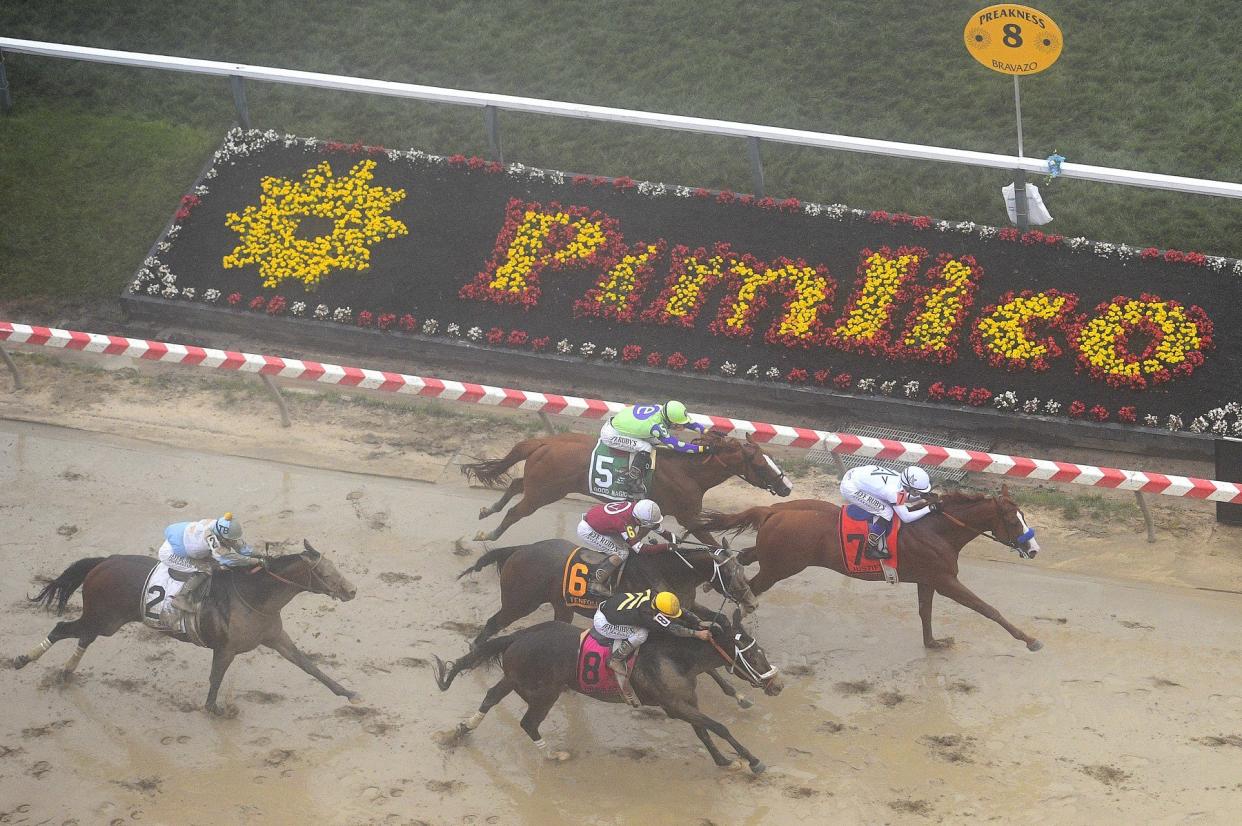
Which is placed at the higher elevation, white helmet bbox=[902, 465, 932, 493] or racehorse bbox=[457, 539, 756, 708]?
white helmet bbox=[902, 465, 932, 493]

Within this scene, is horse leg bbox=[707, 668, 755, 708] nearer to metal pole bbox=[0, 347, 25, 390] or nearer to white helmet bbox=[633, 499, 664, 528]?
white helmet bbox=[633, 499, 664, 528]

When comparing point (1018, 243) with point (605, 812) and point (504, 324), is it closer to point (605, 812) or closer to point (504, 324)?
point (504, 324)

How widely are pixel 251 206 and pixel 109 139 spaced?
92.0 inches

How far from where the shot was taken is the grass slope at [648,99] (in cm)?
1461

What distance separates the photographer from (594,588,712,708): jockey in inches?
347

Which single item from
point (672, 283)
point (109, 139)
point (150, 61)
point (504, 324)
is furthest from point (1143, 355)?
point (109, 139)

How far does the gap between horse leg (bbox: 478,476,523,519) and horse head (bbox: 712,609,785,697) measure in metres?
2.86

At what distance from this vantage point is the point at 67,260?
1515cm

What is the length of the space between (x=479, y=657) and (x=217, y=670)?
179 centimetres

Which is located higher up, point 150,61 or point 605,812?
point 150,61

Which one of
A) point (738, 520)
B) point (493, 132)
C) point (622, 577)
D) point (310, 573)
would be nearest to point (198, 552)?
point (310, 573)

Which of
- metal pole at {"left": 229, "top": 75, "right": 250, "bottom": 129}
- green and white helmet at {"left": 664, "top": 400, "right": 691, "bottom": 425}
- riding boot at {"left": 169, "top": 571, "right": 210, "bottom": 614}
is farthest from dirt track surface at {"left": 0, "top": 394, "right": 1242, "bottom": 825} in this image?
metal pole at {"left": 229, "top": 75, "right": 250, "bottom": 129}

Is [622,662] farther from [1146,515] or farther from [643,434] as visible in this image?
[1146,515]

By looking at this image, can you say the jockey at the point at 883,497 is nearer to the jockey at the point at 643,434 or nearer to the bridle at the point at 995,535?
the bridle at the point at 995,535
